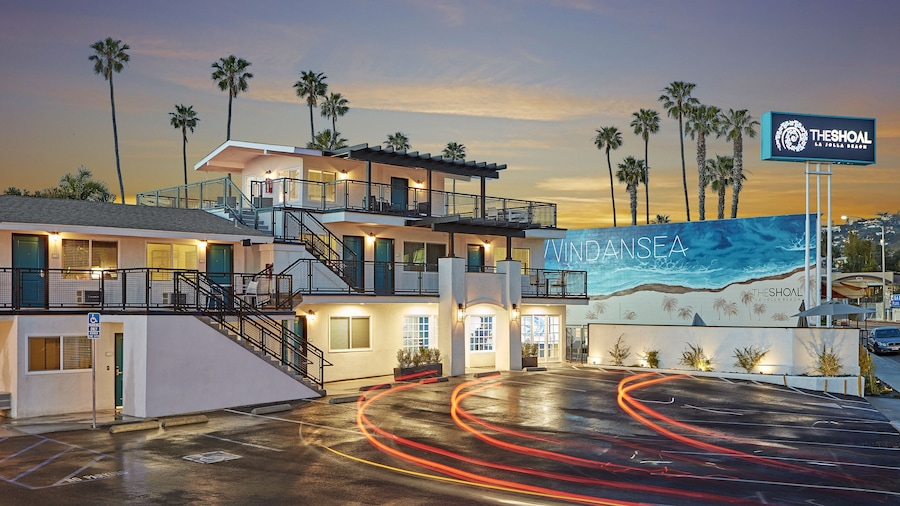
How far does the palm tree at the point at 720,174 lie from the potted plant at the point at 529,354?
122 feet

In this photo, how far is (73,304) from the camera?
2531 cm

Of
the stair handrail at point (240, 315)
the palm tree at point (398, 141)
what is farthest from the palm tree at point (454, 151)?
the stair handrail at point (240, 315)

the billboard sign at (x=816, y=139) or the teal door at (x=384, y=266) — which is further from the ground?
the billboard sign at (x=816, y=139)

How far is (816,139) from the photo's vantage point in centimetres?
3772

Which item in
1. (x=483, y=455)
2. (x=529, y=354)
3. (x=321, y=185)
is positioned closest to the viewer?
(x=483, y=455)

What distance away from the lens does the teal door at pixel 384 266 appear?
35.1m

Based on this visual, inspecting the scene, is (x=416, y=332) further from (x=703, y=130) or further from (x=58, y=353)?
(x=703, y=130)

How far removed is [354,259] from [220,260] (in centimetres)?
626

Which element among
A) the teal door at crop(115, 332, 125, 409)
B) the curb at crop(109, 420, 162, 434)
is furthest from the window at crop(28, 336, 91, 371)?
the curb at crop(109, 420, 162, 434)

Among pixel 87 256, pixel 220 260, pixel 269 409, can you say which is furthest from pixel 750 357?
pixel 87 256

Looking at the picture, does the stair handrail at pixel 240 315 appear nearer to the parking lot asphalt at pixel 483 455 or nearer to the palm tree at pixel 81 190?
the parking lot asphalt at pixel 483 455

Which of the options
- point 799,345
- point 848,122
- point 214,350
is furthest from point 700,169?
point 214,350

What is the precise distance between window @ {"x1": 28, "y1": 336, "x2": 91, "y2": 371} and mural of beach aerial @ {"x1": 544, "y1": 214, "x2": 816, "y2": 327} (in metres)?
36.0

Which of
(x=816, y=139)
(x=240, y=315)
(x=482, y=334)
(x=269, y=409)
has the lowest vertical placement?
(x=269, y=409)
